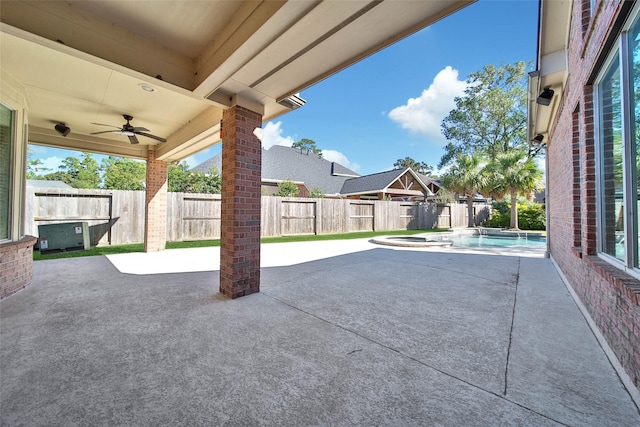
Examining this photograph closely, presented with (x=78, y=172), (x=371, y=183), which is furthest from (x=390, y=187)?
(x=78, y=172)

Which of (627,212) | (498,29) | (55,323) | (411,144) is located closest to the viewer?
(627,212)

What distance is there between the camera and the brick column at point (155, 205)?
7832 millimetres

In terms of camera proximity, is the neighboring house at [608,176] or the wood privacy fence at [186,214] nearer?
the neighboring house at [608,176]

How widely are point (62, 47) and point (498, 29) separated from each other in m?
24.8

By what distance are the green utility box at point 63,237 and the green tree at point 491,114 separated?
26219mm

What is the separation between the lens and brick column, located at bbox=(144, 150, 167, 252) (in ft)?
25.7

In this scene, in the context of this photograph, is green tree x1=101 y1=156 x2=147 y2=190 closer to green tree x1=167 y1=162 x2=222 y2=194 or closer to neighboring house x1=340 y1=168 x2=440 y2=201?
green tree x1=167 y1=162 x2=222 y2=194

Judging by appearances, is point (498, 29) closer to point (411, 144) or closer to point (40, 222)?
point (411, 144)

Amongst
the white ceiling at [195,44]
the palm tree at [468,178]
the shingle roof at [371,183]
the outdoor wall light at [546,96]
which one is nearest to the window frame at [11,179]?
the white ceiling at [195,44]

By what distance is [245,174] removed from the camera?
12.7 ft

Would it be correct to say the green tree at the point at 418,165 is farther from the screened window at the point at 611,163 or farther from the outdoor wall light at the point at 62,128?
the outdoor wall light at the point at 62,128

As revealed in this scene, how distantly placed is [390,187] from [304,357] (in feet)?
63.2

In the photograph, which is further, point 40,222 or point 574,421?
point 40,222

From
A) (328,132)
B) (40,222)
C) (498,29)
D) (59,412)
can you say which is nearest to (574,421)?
(59,412)
